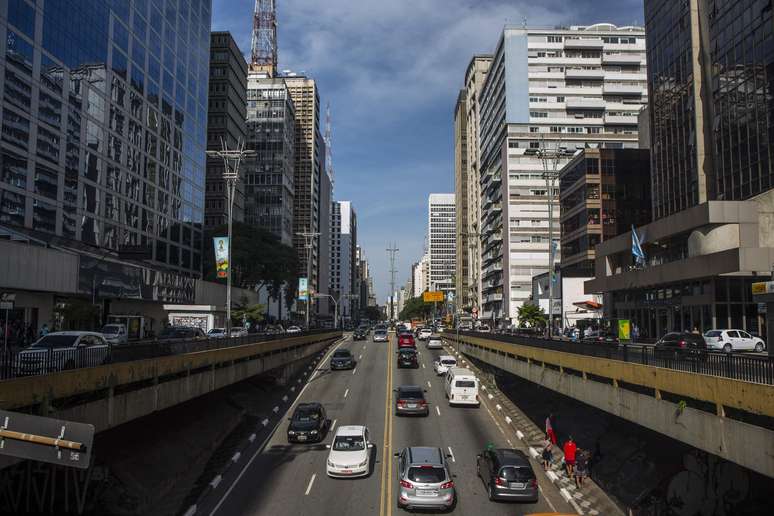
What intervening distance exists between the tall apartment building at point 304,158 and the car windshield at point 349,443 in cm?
14412

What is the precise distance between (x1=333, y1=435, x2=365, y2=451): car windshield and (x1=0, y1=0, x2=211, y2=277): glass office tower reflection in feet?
136

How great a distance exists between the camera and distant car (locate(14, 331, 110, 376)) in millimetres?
15916

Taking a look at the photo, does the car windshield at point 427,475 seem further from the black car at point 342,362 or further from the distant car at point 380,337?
the distant car at point 380,337

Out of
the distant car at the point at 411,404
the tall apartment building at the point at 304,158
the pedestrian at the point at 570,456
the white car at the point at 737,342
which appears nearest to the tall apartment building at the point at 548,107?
the distant car at the point at 411,404

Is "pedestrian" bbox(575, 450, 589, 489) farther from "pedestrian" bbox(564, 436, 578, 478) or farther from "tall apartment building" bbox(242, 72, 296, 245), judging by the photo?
"tall apartment building" bbox(242, 72, 296, 245)

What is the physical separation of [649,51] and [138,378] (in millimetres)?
60438

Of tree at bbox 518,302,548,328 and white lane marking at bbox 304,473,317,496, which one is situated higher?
tree at bbox 518,302,548,328

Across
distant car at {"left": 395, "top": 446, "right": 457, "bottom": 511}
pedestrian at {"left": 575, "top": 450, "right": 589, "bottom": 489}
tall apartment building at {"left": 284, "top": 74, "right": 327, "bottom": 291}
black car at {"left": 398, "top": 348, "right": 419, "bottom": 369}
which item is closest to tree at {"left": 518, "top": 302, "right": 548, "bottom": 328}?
black car at {"left": 398, "top": 348, "right": 419, "bottom": 369}

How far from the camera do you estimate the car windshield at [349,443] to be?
25.5 m

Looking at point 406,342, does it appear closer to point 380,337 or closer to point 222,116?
point 380,337

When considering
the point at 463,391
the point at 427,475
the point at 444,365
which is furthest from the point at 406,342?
the point at 427,475

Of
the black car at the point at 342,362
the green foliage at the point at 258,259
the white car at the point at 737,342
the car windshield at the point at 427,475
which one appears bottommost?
the car windshield at the point at 427,475

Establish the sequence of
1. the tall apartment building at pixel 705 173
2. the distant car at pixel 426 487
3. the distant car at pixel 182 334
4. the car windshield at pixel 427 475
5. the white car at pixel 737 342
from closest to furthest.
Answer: the distant car at pixel 426 487 → the car windshield at pixel 427 475 → the white car at pixel 737 342 → the distant car at pixel 182 334 → the tall apartment building at pixel 705 173

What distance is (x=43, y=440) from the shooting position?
37.9ft
